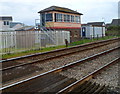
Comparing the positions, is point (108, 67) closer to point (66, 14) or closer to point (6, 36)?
point (6, 36)

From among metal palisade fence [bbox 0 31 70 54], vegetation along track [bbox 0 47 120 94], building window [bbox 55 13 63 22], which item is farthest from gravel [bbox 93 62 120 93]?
building window [bbox 55 13 63 22]

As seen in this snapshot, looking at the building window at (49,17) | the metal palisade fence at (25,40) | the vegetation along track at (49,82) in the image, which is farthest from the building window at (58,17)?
the vegetation along track at (49,82)

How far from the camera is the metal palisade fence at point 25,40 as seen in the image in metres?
14.1

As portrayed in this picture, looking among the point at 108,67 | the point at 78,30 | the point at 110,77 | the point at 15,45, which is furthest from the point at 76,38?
the point at 110,77

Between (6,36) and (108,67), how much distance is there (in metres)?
9.76

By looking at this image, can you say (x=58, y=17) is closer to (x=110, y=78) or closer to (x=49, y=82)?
(x=110, y=78)

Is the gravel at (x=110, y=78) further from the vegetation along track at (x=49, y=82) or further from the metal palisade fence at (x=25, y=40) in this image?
the metal palisade fence at (x=25, y=40)

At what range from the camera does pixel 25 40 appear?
16.0 meters

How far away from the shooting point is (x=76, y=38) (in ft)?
90.7

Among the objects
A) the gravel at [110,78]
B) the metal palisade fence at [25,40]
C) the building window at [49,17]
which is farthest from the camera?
the building window at [49,17]

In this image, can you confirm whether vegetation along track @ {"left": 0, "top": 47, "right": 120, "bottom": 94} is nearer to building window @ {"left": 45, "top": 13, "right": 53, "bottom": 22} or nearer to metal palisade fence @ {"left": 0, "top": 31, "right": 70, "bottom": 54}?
metal palisade fence @ {"left": 0, "top": 31, "right": 70, "bottom": 54}

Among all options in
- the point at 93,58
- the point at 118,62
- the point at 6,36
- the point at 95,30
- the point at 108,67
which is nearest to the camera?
the point at 108,67

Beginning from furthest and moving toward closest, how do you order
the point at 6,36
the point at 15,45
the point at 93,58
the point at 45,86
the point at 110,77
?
the point at 15,45, the point at 6,36, the point at 93,58, the point at 110,77, the point at 45,86

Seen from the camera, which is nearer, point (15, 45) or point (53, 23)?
point (15, 45)
